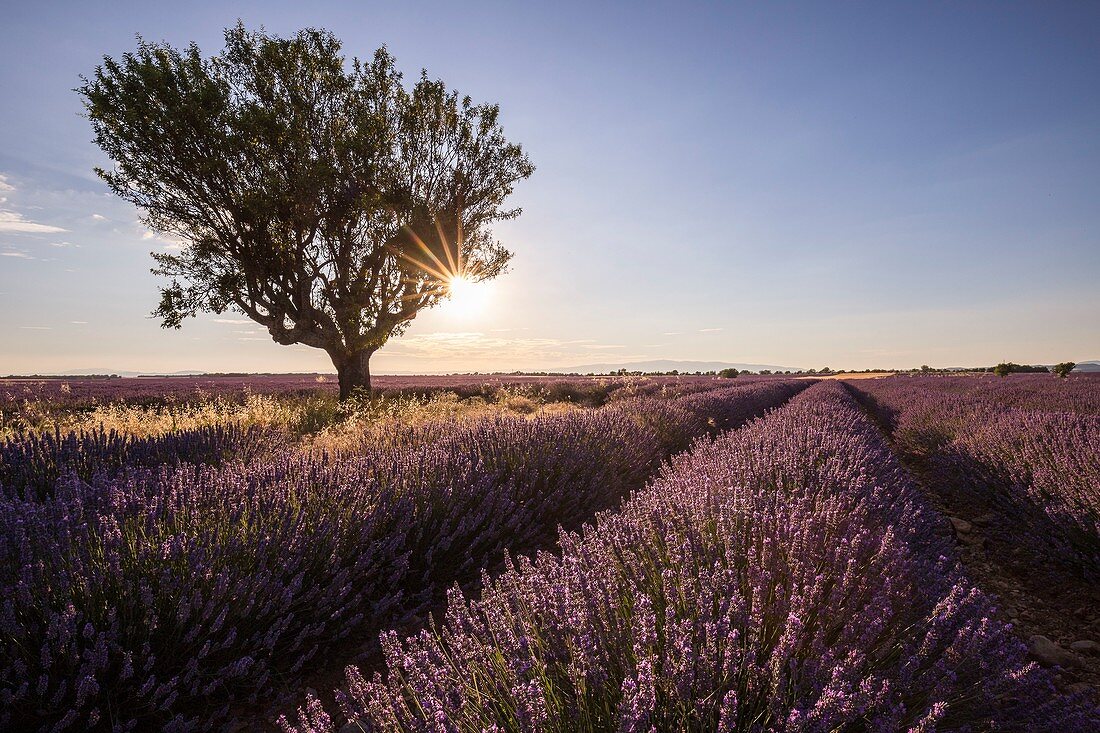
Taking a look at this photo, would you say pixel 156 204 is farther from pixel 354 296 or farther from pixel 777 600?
pixel 777 600

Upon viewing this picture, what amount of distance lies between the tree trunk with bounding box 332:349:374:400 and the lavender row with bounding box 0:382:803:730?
8635mm

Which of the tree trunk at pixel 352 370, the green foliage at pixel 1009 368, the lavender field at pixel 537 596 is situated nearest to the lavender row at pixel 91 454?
the lavender field at pixel 537 596

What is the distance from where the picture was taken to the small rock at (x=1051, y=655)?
228 cm

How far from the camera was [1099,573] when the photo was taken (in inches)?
118

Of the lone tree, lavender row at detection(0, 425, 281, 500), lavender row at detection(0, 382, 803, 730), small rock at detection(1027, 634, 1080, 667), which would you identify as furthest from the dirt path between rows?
the lone tree

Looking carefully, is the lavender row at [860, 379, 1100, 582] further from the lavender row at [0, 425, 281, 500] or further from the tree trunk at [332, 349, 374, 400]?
the tree trunk at [332, 349, 374, 400]

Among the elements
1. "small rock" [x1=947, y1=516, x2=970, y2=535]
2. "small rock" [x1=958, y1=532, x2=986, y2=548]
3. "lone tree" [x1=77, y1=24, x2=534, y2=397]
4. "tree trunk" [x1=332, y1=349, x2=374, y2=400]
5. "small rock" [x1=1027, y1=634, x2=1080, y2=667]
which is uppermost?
"lone tree" [x1=77, y1=24, x2=534, y2=397]

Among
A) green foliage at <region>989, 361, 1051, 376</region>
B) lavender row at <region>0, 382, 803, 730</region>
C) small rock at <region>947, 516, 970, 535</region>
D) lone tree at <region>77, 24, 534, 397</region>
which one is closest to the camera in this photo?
lavender row at <region>0, 382, 803, 730</region>

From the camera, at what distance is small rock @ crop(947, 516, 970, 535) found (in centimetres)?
424

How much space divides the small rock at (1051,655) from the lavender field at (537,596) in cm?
2

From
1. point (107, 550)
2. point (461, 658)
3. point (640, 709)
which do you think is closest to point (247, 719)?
point (107, 550)

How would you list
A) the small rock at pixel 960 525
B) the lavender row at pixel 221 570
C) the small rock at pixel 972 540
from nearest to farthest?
1. the lavender row at pixel 221 570
2. the small rock at pixel 972 540
3. the small rock at pixel 960 525

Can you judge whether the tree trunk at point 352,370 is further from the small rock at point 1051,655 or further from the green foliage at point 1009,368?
the green foliage at point 1009,368

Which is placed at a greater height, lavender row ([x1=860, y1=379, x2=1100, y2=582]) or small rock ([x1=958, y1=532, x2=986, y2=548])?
lavender row ([x1=860, y1=379, x2=1100, y2=582])
